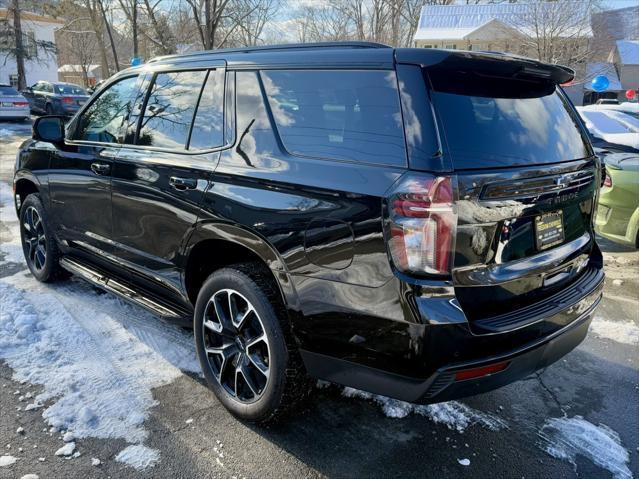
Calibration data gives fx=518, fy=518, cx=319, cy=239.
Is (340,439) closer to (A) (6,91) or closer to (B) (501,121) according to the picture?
(B) (501,121)

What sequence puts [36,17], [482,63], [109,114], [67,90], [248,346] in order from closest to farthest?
[482,63] → [248,346] → [109,114] → [67,90] → [36,17]

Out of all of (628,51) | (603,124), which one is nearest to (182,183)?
(603,124)

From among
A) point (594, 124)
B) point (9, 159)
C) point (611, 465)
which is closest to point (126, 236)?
point (611, 465)

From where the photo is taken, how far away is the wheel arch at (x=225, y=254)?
7.98 feet

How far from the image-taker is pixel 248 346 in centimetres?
270

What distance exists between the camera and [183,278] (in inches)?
120

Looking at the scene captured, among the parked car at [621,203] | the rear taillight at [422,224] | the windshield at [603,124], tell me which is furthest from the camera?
the windshield at [603,124]

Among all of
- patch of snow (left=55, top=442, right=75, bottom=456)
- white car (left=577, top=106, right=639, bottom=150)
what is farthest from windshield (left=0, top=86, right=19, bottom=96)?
patch of snow (left=55, top=442, right=75, bottom=456)

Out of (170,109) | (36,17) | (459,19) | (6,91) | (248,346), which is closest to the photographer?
(248,346)

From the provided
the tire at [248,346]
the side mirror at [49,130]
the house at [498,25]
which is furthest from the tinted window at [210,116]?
the house at [498,25]

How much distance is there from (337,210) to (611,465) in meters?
1.90

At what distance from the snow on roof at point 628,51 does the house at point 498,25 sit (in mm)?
11330

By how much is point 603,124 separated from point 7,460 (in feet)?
30.5

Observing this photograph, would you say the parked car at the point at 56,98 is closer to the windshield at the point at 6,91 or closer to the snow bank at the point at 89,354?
the windshield at the point at 6,91
